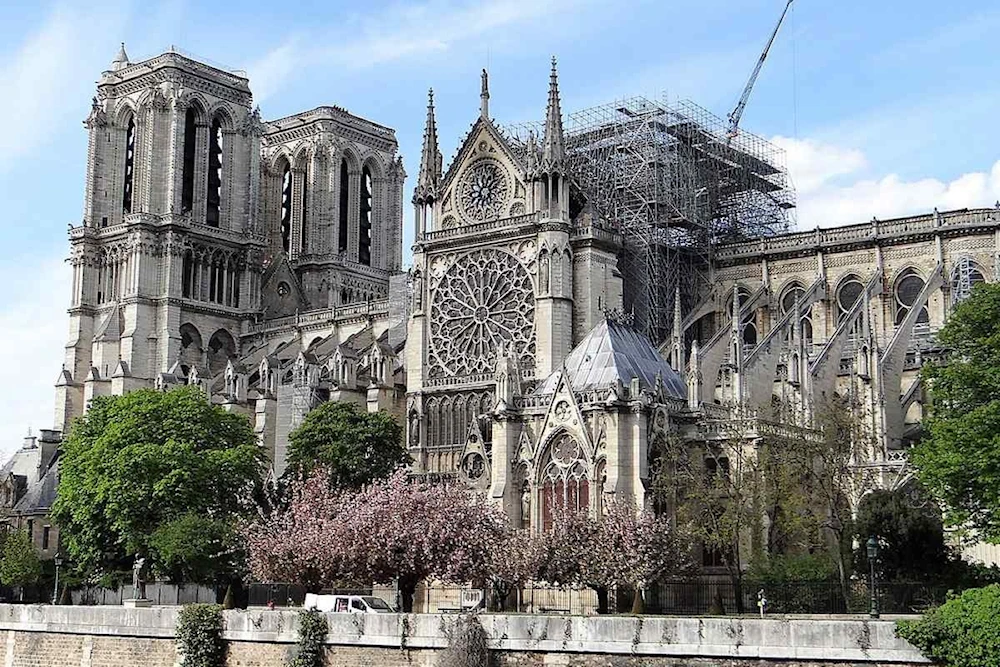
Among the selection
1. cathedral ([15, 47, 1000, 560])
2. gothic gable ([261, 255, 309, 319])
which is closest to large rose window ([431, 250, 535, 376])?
cathedral ([15, 47, 1000, 560])

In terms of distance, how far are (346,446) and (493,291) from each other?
9.44 m

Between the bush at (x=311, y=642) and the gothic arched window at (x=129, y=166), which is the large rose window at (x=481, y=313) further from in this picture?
the gothic arched window at (x=129, y=166)

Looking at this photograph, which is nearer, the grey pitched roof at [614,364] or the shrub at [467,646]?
the shrub at [467,646]

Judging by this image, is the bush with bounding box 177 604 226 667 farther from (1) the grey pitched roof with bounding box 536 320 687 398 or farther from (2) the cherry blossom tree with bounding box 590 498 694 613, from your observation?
(1) the grey pitched roof with bounding box 536 320 687 398

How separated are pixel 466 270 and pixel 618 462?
22084 millimetres

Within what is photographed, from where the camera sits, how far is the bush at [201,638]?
34969mm

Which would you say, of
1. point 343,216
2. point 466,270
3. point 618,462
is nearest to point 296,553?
point 618,462

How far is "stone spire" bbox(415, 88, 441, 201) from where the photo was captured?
2640 inches

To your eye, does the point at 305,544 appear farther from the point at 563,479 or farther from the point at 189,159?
the point at 189,159

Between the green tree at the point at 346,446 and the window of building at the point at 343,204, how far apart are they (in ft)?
110

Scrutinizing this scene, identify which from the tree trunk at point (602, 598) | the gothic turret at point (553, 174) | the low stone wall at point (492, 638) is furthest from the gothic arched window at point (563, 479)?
the gothic turret at point (553, 174)

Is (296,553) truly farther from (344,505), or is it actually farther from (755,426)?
(755,426)

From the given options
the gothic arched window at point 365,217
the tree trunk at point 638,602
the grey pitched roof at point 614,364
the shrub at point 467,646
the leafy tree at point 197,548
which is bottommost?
the shrub at point 467,646

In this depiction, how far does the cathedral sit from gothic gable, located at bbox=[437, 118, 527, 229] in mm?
110
